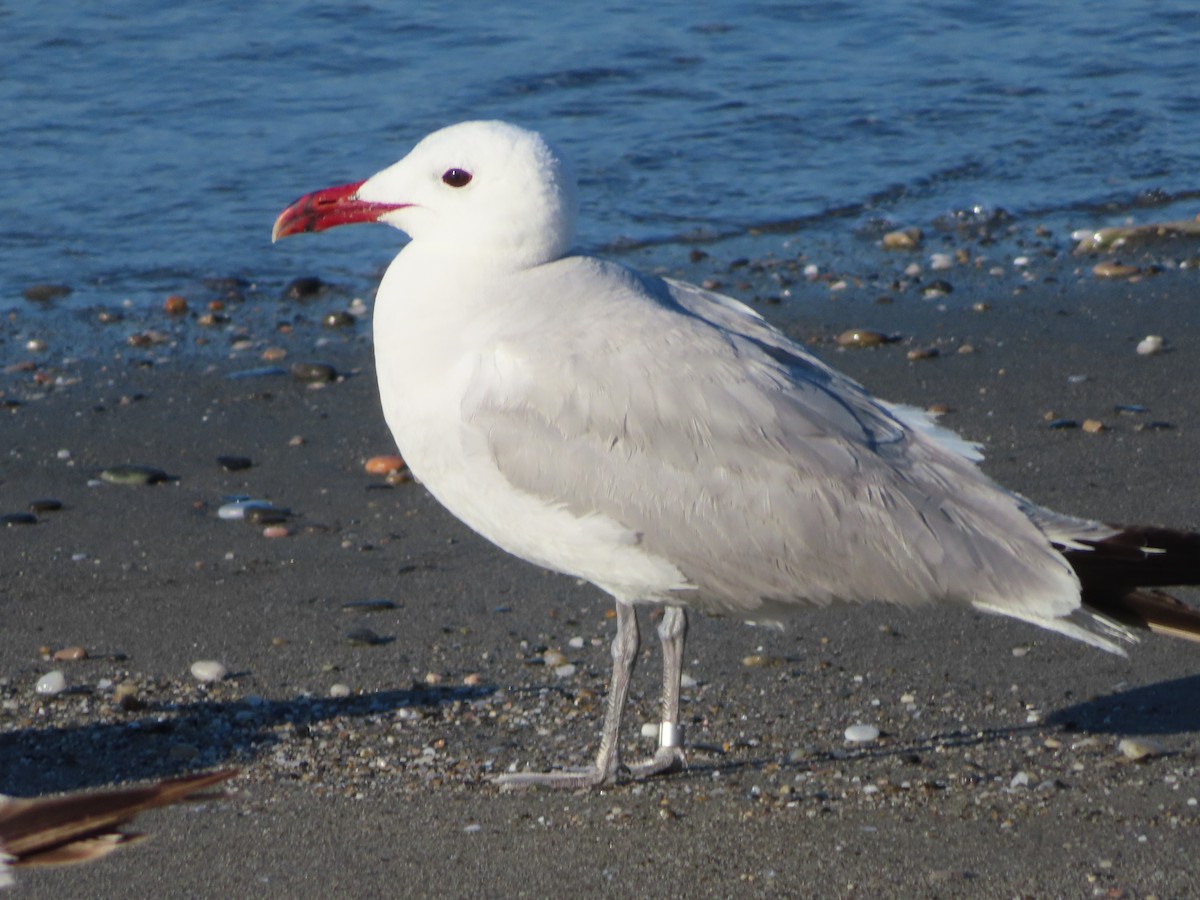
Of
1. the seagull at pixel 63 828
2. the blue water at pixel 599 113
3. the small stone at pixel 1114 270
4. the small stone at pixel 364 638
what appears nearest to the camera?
the seagull at pixel 63 828

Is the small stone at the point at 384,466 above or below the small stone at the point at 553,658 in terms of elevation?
above

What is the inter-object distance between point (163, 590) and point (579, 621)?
1363 mm

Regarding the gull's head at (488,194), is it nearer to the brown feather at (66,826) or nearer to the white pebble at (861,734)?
the white pebble at (861,734)

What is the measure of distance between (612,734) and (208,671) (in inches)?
49.3

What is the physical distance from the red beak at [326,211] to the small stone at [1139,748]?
7.65 feet

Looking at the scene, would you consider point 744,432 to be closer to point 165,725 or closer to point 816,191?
point 165,725

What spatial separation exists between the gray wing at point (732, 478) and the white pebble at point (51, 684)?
1.51 meters

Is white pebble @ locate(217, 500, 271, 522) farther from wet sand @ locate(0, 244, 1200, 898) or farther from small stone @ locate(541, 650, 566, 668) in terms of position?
small stone @ locate(541, 650, 566, 668)

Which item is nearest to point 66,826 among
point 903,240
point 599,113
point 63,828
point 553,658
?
point 63,828

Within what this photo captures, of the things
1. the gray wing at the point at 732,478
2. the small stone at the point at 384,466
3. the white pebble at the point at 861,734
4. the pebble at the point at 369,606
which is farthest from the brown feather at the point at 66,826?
the small stone at the point at 384,466

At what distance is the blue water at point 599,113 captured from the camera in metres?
10.6

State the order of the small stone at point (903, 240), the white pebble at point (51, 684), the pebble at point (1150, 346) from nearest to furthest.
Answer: the white pebble at point (51, 684), the pebble at point (1150, 346), the small stone at point (903, 240)

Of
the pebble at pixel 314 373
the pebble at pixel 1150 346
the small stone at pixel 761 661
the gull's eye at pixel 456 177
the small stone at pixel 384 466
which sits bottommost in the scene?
the small stone at pixel 761 661

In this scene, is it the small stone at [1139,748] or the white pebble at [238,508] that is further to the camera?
the white pebble at [238,508]
